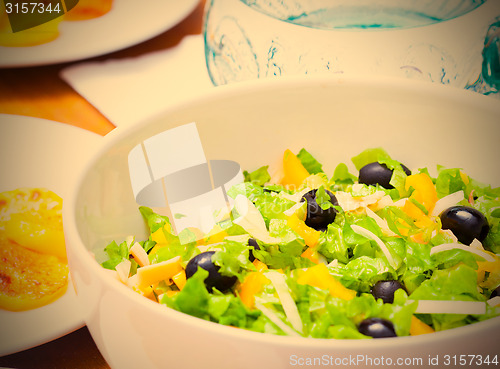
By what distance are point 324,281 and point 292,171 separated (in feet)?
1.18

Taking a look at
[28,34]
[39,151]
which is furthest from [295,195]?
[28,34]

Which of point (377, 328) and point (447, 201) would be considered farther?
point (447, 201)

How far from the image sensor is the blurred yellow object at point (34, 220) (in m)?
0.96

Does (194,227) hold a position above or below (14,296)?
above

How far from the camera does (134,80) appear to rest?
1.49 meters

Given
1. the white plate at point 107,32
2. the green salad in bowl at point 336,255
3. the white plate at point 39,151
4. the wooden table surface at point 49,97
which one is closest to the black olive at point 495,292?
the green salad in bowl at point 336,255

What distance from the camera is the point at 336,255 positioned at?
769mm

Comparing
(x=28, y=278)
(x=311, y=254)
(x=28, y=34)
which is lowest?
(x=28, y=278)

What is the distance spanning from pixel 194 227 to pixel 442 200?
0.43 meters

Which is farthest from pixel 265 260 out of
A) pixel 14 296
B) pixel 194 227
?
pixel 14 296

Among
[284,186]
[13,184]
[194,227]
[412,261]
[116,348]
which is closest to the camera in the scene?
[116,348]

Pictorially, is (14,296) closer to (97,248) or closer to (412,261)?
(97,248)

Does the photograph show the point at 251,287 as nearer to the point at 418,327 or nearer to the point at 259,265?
the point at 259,265

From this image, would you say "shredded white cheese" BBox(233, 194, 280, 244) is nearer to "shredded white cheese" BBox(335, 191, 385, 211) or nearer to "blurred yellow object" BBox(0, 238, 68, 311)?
"shredded white cheese" BBox(335, 191, 385, 211)
